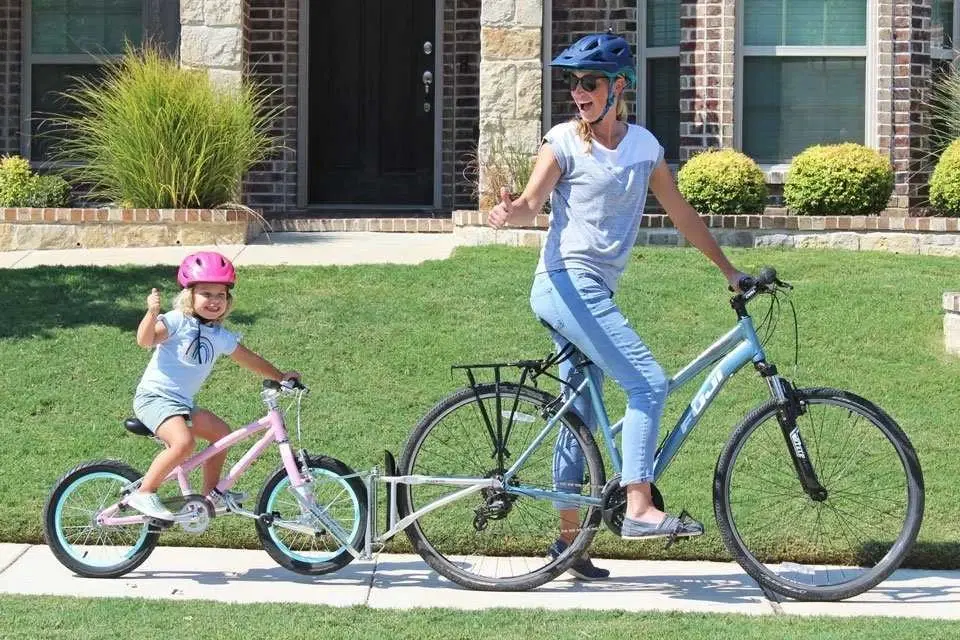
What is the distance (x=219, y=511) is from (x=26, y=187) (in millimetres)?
8436

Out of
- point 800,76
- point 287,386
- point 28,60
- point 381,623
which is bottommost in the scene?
point 381,623

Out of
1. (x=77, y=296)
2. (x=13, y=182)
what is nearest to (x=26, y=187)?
(x=13, y=182)

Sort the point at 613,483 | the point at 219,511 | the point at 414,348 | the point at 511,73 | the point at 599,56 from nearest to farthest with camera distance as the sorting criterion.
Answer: the point at 599,56
the point at 613,483
the point at 219,511
the point at 414,348
the point at 511,73

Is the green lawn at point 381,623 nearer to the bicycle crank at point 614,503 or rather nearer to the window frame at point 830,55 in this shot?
the bicycle crank at point 614,503

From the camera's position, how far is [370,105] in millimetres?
15945

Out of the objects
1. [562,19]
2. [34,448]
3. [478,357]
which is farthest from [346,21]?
[34,448]

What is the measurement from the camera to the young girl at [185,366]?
602 centimetres

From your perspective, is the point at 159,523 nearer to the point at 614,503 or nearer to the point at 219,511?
the point at 219,511

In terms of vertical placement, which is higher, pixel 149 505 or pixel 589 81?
pixel 589 81

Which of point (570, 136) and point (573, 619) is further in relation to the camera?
point (570, 136)

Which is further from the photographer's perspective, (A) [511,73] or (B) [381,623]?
(A) [511,73]

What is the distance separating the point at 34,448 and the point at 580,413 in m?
2.81

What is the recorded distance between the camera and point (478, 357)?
8.73m

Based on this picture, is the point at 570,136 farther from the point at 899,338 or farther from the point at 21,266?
the point at 21,266
